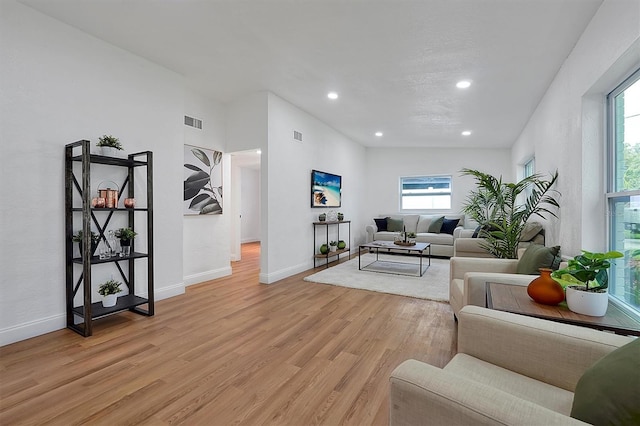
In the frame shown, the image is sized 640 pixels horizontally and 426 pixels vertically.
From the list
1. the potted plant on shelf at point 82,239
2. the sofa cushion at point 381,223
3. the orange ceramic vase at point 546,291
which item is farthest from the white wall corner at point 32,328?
the sofa cushion at point 381,223

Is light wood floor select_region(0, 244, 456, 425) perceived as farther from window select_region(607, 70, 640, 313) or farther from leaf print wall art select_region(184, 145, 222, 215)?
leaf print wall art select_region(184, 145, 222, 215)

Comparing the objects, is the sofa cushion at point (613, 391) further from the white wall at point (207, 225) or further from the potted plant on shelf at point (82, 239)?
the white wall at point (207, 225)

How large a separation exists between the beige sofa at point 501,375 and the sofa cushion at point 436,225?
18.5ft

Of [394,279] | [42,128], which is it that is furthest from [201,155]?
[394,279]

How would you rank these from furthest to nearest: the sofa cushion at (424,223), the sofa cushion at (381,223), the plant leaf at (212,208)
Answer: the sofa cushion at (381,223) < the sofa cushion at (424,223) < the plant leaf at (212,208)

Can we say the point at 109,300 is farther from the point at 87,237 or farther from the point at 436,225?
the point at 436,225

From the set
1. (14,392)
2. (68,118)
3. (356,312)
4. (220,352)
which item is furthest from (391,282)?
(68,118)

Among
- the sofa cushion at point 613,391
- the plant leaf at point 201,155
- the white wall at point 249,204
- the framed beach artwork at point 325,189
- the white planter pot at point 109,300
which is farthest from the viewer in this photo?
the white wall at point 249,204

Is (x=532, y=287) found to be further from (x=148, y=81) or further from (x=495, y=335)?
(x=148, y=81)

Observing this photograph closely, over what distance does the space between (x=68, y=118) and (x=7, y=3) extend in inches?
34.7

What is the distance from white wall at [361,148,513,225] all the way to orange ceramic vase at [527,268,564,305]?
239 inches

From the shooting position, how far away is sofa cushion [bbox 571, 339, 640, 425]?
2.20 ft

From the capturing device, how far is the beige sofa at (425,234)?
6.25m

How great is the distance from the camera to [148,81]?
10.8 ft
